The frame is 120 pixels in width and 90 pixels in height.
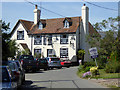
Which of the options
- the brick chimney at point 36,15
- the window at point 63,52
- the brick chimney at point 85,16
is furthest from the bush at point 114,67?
the brick chimney at point 36,15

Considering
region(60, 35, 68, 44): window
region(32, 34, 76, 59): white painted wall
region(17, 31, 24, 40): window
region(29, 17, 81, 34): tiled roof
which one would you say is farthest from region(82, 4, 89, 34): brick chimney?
region(17, 31, 24, 40): window

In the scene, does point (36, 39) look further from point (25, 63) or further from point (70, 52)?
point (25, 63)

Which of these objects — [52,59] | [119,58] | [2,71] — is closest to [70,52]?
[52,59]

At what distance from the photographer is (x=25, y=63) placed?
22062 millimetres

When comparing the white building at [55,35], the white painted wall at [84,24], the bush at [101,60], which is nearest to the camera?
the bush at [101,60]

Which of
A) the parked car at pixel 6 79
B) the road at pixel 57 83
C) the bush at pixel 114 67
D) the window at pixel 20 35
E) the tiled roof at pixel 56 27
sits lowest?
the road at pixel 57 83

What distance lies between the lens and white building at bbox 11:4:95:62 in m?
40.1

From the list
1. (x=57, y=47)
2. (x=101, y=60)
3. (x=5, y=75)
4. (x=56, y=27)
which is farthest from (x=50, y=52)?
(x=5, y=75)

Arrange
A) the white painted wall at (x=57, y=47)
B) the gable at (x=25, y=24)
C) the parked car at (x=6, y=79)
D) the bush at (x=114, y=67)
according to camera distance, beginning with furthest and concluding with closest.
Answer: the gable at (x=25, y=24) → the white painted wall at (x=57, y=47) → the bush at (x=114, y=67) → the parked car at (x=6, y=79)

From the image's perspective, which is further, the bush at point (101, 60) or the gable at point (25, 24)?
the gable at point (25, 24)

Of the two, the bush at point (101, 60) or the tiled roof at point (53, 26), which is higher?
the tiled roof at point (53, 26)

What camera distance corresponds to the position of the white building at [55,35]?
132ft

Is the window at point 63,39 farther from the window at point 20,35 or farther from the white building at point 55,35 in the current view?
the window at point 20,35

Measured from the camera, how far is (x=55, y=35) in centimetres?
4119
